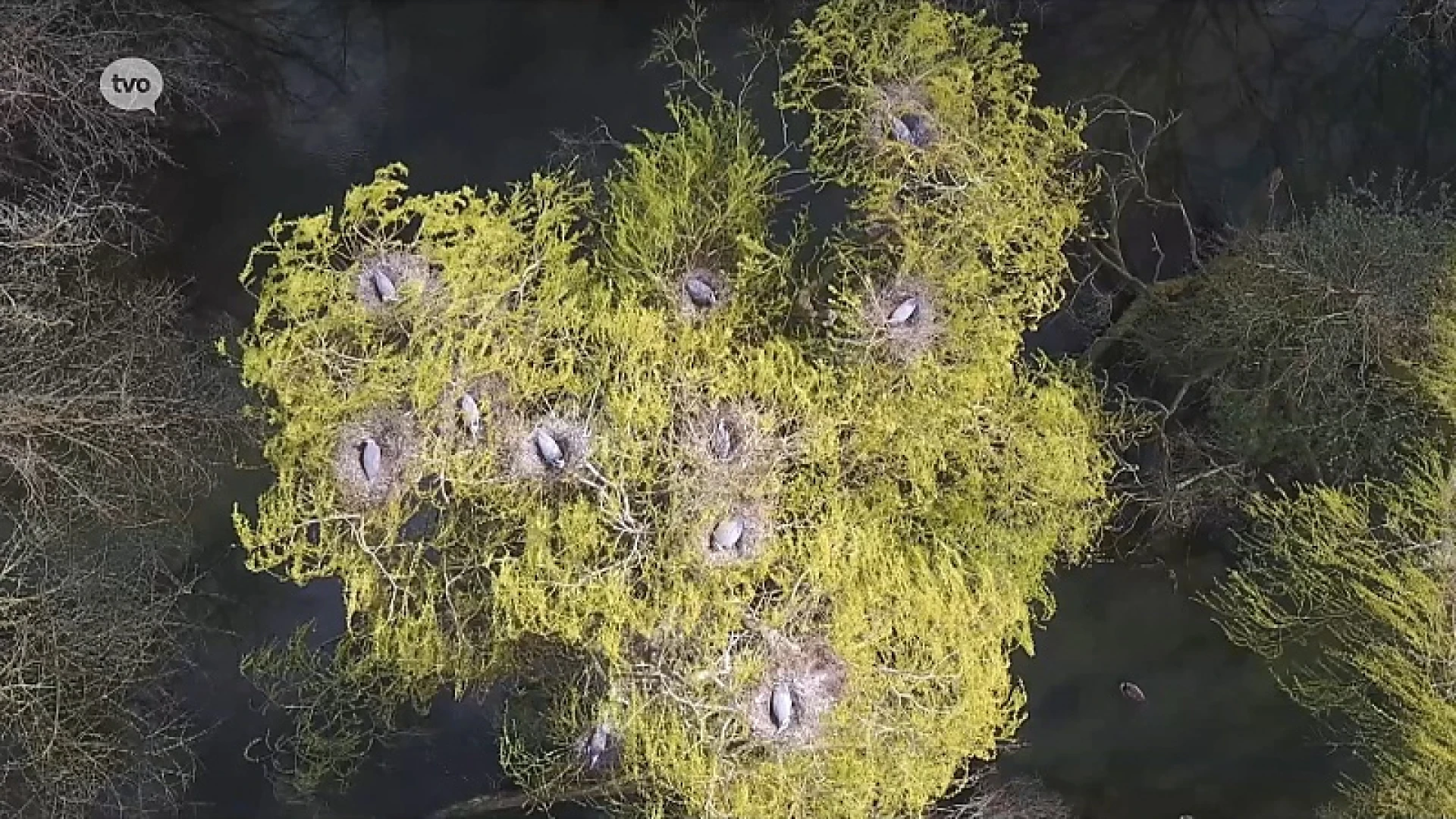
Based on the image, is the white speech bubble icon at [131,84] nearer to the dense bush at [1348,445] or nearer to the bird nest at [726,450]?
the bird nest at [726,450]

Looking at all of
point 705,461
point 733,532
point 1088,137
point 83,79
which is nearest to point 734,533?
point 733,532

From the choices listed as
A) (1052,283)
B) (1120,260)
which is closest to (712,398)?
(1052,283)

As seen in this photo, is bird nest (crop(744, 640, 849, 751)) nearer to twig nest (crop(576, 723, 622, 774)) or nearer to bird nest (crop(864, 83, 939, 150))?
twig nest (crop(576, 723, 622, 774))

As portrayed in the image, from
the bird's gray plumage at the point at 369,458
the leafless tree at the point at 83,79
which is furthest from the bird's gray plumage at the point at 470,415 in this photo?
the leafless tree at the point at 83,79

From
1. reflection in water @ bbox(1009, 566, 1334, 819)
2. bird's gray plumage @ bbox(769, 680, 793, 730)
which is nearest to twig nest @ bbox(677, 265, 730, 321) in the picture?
bird's gray plumage @ bbox(769, 680, 793, 730)

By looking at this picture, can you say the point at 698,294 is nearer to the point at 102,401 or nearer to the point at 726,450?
the point at 726,450

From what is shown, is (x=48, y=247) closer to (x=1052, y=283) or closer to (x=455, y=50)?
(x=455, y=50)

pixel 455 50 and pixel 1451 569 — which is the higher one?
pixel 455 50
